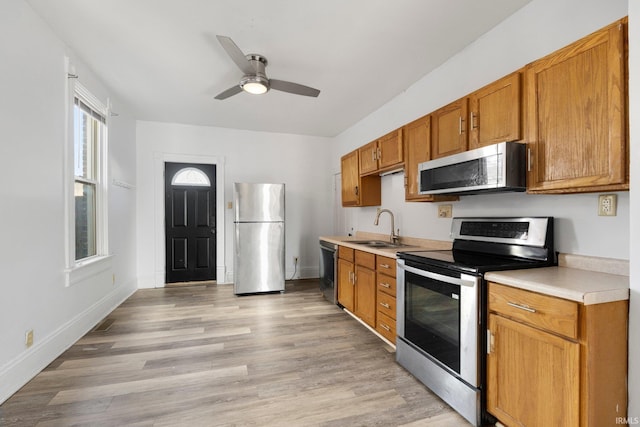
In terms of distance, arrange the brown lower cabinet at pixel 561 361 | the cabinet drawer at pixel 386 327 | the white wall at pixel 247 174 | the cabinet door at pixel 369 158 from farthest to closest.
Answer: the white wall at pixel 247 174 < the cabinet door at pixel 369 158 < the cabinet drawer at pixel 386 327 < the brown lower cabinet at pixel 561 361

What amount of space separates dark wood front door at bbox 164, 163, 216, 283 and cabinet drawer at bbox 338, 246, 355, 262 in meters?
2.49

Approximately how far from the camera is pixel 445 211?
2771 mm

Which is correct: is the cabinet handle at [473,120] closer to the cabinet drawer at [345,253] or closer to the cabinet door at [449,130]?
the cabinet door at [449,130]

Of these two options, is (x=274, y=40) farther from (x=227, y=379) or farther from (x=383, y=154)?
(x=227, y=379)

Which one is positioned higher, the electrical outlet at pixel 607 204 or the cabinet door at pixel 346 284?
the electrical outlet at pixel 607 204

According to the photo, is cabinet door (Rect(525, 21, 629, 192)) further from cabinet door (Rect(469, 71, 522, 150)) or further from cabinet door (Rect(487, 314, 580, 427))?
cabinet door (Rect(487, 314, 580, 427))

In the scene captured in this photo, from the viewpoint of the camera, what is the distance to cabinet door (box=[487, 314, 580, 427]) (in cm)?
123

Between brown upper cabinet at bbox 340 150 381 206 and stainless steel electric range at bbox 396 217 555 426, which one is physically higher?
brown upper cabinet at bbox 340 150 381 206

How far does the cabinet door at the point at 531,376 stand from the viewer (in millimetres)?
1231

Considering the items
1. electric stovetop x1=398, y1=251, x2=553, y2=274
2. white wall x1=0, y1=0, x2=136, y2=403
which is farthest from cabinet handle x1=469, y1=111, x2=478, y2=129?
white wall x1=0, y1=0, x2=136, y2=403

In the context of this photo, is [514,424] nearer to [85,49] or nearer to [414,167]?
[414,167]

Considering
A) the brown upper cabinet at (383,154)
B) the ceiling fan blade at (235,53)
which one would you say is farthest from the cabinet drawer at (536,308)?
the ceiling fan blade at (235,53)

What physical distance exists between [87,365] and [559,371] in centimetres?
307

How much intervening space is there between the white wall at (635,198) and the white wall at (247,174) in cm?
451
